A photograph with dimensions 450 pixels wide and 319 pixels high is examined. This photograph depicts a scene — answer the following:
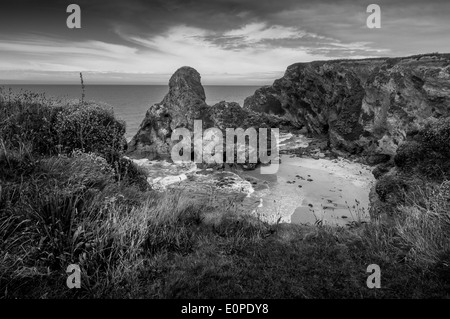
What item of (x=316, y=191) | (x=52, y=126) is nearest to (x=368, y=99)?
(x=316, y=191)

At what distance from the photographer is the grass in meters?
4.40

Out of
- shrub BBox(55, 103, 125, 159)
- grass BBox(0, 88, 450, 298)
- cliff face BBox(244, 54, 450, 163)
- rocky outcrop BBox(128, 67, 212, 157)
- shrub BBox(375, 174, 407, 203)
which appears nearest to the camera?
grass BBox(0, 88, 450, 298)

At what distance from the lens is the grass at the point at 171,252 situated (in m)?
4.40

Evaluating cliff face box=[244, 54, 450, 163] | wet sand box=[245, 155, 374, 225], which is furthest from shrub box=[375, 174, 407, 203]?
cliff face box=[244, 54, 450, 163]

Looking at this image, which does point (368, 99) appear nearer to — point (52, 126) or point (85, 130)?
point (85, 130)

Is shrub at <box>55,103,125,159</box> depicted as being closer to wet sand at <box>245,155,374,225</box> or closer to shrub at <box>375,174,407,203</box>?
wet sand at <box>245,155,374,225</box>

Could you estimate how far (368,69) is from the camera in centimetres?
3838

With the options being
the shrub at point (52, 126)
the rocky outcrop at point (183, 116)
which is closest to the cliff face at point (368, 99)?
the rocky outcrop at point (183, 116)

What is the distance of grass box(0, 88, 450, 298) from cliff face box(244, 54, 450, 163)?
14126 millimetres

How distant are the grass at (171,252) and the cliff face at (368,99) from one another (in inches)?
556

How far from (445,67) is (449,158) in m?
23.7

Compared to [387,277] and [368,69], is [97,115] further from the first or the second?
[368,69]

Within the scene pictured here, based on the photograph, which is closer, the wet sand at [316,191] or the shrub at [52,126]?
the shrub at [52,126]

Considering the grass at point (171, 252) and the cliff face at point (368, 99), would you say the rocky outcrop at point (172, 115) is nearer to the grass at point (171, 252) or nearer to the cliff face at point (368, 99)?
the cliff face at point (368, 99)
